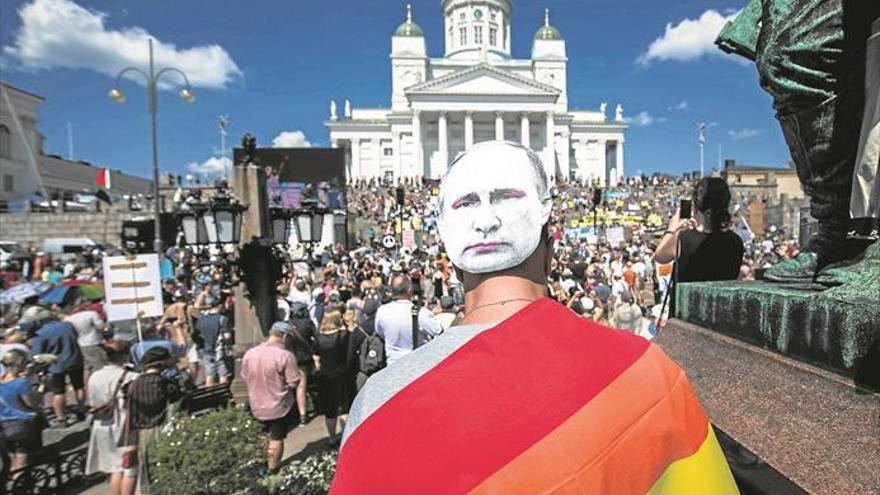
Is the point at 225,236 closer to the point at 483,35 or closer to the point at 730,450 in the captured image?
the point at 730,450

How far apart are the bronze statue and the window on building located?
57.8 m

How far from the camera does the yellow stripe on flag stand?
0.96 meters

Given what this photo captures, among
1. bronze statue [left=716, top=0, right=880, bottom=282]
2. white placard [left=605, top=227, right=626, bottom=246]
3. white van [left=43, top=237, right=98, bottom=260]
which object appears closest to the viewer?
bronze statue [left=716, top=0, right=880, bottom=282]

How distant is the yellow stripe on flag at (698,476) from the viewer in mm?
958

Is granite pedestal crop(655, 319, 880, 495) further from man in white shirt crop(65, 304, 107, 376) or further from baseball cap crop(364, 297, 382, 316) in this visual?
man in white shirt crop(65, 304, 107, 376)

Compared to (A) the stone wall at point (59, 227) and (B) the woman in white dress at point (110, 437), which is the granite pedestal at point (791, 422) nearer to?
(B) the woman in white dress at point (110, 437)

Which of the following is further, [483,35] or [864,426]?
[483,35]

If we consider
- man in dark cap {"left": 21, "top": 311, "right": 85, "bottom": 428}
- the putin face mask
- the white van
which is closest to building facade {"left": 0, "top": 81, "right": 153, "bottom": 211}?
the white van

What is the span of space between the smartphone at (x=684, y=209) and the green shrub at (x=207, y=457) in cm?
347

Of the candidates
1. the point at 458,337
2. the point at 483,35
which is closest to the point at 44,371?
the point at 458,337

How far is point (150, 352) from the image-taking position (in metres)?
4.75

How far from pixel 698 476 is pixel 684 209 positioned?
2.43m

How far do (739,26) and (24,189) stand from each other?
59.3 m

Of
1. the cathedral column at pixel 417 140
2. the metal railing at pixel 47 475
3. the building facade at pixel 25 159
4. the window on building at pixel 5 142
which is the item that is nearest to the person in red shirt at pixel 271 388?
the metal railing at pixel 47 475
